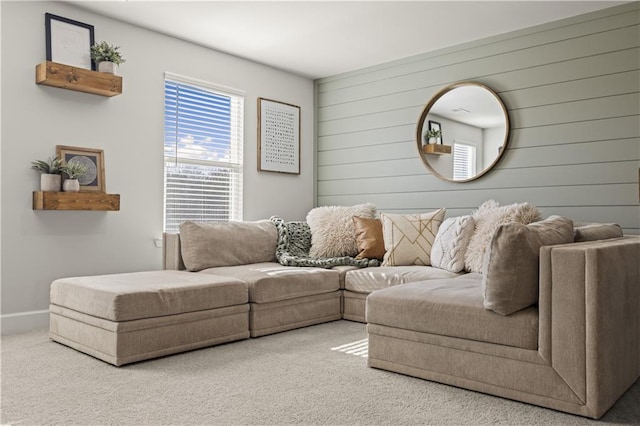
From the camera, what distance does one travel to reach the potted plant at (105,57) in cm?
383

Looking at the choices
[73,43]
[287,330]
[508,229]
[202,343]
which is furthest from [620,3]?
[73,43]

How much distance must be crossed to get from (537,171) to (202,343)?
9.32 feet

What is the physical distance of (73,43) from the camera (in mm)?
3799

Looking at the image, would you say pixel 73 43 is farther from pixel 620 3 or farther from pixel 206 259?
pixel 620 3

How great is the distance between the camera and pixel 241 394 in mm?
2324

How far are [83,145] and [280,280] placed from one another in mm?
1796

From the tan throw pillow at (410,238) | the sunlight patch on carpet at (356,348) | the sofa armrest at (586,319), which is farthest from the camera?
the tan throw pillow at (410,238)

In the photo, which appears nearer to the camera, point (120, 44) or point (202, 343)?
point (202, 343)

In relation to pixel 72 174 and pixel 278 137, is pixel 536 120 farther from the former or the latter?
pixel 72 174

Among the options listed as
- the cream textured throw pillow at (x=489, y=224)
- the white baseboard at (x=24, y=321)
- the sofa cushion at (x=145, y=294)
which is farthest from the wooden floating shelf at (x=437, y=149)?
the white baseboard at (x=24, y=321)

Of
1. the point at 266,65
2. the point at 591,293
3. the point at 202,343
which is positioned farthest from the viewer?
the point at 266,65

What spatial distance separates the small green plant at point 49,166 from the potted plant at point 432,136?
304 centimetres

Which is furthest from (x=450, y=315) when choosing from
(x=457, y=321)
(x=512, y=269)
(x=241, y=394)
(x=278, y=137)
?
(x=278, y=137)

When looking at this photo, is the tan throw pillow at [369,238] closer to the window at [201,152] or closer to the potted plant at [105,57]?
the window at [201,152]
